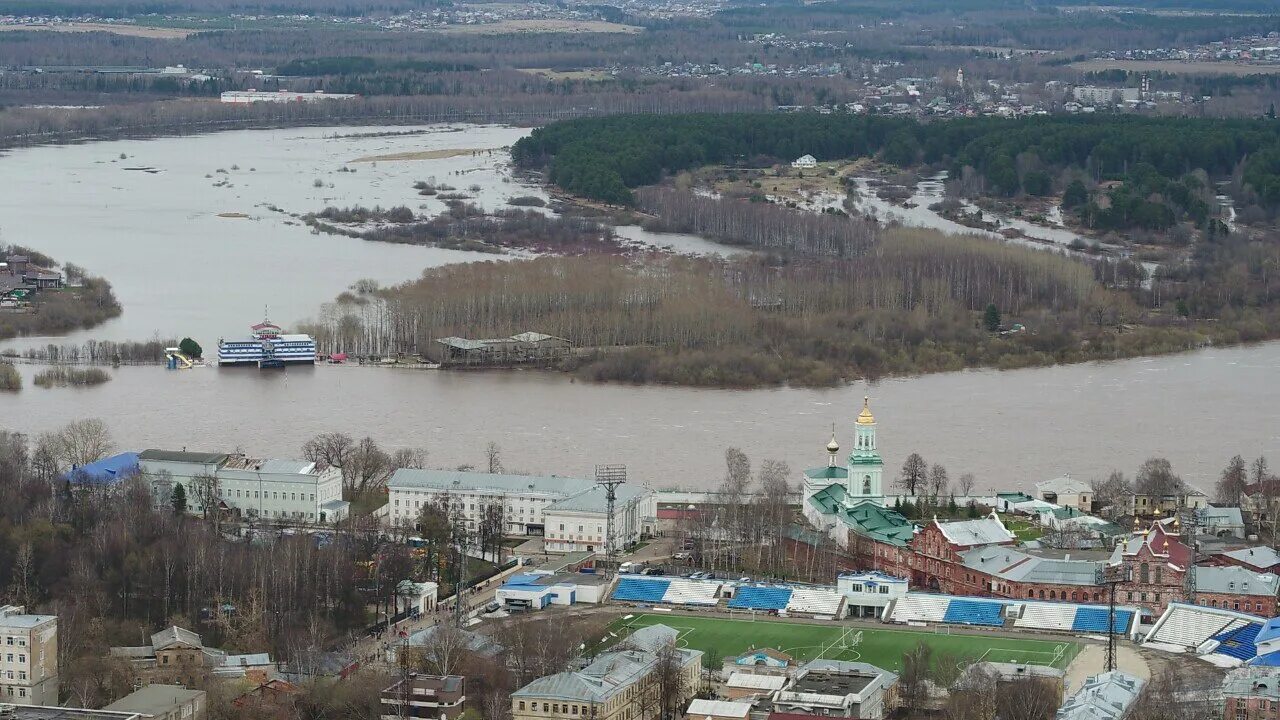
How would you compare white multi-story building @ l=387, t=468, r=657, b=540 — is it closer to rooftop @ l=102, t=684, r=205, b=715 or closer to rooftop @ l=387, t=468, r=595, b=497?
rooftop @ l=387, t=468, r=595, b=497

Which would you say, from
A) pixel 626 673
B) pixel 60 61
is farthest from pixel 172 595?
pixel 60 61

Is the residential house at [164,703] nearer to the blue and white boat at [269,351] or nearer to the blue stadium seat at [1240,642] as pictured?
the blue stadium seat at [1240,642]

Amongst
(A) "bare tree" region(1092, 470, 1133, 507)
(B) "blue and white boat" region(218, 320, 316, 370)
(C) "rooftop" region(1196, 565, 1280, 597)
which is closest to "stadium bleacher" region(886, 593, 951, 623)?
(C) "rooftop" region(1196, 565, 1280, 597)

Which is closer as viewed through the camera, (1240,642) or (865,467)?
(1240,642)

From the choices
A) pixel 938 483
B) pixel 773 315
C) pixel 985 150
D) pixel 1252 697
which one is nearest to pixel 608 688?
pixel 1252 697

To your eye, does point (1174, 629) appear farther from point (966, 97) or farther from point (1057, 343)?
point (966, 97)

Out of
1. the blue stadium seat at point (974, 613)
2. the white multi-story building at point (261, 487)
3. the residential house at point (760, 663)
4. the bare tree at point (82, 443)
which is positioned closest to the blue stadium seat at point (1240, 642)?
the blue stadium seat at point (974, 613)

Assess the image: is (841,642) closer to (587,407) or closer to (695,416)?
(695,416)
